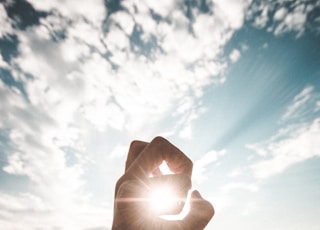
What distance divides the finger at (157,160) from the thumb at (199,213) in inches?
18.4

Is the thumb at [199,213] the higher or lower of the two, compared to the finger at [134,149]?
lower

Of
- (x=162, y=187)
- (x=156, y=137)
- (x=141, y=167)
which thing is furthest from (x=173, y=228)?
(x=156, y=137)

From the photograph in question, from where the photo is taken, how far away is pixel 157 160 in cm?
271

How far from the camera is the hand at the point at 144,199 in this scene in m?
2.07

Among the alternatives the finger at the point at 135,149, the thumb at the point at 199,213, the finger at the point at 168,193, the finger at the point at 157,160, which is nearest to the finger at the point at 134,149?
the finger at the point at 135,149

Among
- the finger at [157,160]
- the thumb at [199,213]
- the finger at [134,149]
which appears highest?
the finger at [134,149]

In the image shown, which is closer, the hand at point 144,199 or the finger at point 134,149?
the hand at point 144,199

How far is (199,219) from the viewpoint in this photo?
2213mm

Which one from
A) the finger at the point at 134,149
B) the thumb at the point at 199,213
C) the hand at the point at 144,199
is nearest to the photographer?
the hand at the point at 144,199

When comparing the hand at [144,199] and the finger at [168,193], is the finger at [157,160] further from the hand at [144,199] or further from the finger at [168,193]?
the finger at [168,193]

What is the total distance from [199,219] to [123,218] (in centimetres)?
73

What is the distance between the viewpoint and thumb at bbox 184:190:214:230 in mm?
2197

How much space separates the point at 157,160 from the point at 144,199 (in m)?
0.68

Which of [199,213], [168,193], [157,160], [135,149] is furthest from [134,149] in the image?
[199,213]
